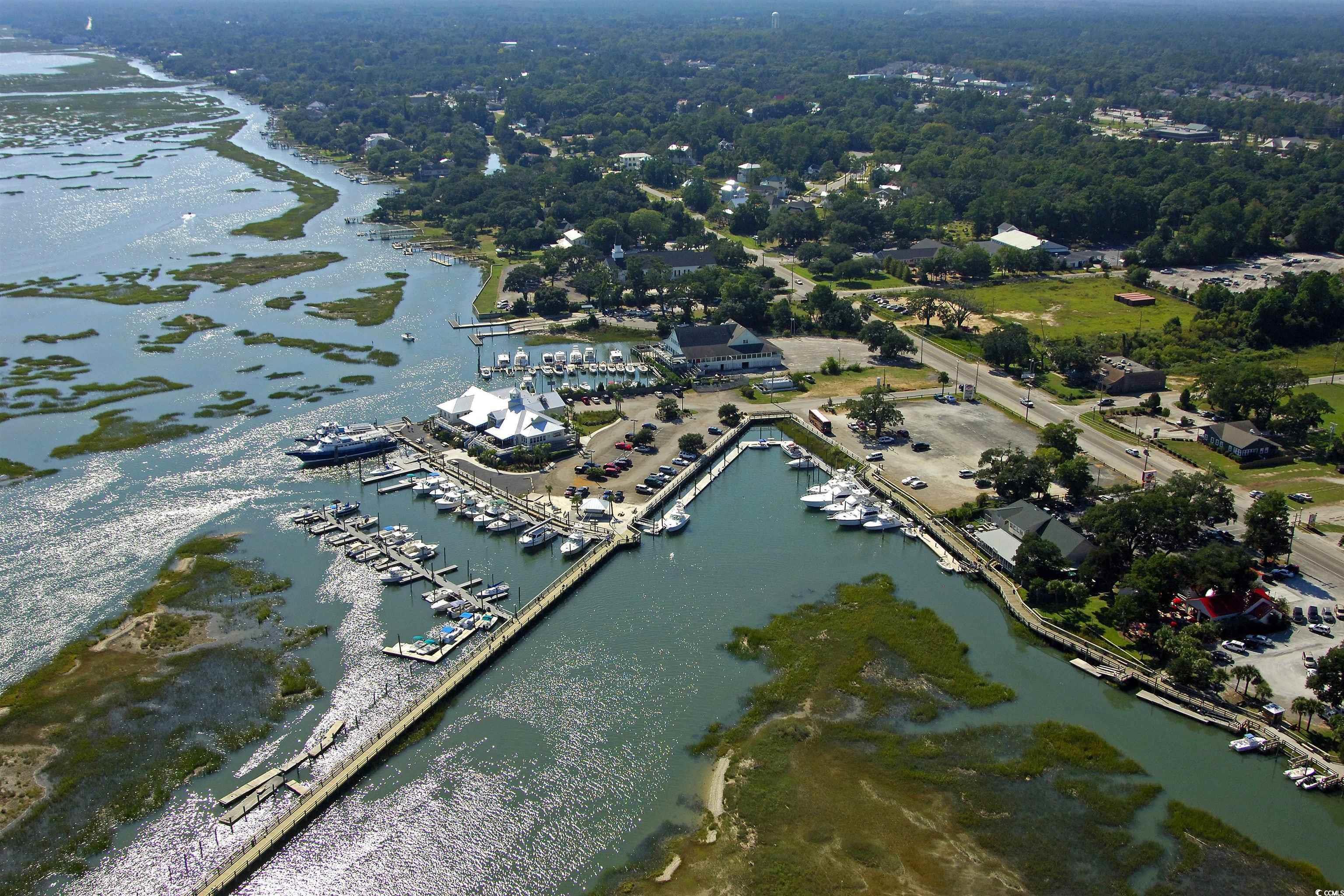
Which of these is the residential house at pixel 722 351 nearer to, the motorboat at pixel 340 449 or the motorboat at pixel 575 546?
the motorboat at pixel 340 449

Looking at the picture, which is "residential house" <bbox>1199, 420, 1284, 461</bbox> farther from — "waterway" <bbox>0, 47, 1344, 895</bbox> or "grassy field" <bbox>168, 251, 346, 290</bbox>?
"grassy field" <bbox>168, 251, 346, 290</bbox>

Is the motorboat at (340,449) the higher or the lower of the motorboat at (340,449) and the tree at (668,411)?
the lower

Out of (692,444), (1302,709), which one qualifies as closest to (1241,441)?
(1302,709)

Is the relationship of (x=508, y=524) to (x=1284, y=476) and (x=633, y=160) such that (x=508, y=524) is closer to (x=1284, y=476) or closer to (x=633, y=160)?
(x=1284, y=476)

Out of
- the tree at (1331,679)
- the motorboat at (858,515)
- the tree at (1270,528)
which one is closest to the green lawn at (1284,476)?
the tree at (1270,528)

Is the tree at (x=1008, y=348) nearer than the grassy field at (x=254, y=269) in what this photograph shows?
Yes

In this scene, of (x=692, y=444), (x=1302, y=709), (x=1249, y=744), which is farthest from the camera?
(x=692, y=444)

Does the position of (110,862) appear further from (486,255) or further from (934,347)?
(486,255)
